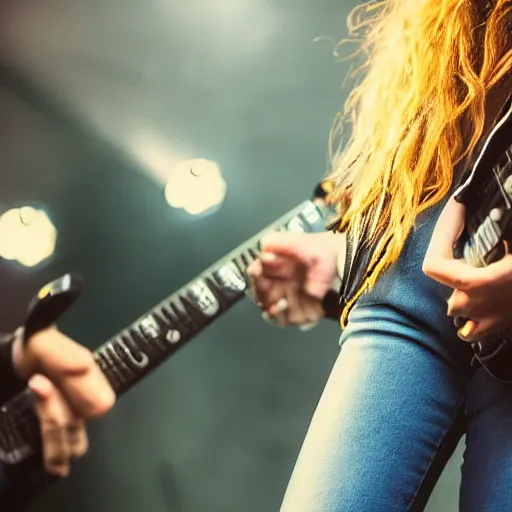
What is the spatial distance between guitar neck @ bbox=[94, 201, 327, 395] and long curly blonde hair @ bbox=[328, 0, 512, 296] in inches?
2.9

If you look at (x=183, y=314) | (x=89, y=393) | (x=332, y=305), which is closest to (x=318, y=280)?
(x=332, y=305)

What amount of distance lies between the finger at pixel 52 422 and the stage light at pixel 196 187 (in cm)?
31

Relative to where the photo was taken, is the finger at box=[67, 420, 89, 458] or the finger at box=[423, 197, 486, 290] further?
the finger at box=[67, 420, 89, 458]

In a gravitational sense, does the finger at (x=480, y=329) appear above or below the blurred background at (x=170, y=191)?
below

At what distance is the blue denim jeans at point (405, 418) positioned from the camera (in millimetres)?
681

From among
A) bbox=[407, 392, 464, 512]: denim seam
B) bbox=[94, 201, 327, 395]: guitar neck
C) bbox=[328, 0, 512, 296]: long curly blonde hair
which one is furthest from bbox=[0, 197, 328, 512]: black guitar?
bbox=[407, 392, 464, 512]: denim seam

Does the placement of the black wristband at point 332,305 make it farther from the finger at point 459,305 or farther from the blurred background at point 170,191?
the finger at point 459,305

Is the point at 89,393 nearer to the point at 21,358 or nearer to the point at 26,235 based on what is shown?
the point at 21,358

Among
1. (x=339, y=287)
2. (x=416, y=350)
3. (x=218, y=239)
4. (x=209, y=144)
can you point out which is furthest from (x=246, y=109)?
(x=416, y=350)

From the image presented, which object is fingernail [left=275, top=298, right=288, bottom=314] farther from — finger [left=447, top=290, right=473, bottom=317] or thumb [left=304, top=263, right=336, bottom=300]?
finger [left=447, top=290, right=473, bottom=317]

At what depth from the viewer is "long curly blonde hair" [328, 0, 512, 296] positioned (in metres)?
0.79

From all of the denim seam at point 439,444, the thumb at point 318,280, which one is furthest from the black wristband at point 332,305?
the denim seam at point 439,444

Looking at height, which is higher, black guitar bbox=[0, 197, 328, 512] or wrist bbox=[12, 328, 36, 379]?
wrist bbox=[12, 328, 36, 379]

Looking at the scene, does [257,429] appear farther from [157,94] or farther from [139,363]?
[157,94]
